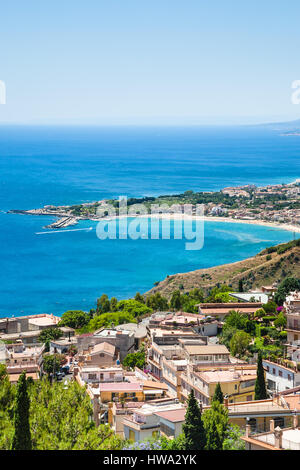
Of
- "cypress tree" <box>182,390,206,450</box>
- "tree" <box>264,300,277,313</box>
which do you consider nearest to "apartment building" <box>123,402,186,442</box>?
"cypress tree" <box>182,390,206,450</box>

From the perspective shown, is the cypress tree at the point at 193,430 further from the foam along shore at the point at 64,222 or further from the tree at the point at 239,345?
the foam along shore at the point at 64,222

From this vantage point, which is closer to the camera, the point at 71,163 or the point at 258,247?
the point at 258,247

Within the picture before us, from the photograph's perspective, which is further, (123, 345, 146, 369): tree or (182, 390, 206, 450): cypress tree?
(123, 345, 146, 369): tree

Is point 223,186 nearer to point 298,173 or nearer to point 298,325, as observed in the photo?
point 298,173

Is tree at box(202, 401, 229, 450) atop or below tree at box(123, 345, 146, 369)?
atop

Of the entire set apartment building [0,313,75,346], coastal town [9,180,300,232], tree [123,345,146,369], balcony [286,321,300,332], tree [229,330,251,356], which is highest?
coastal town [9,180,300,232]

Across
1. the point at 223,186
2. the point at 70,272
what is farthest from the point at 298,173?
the point at 70,272

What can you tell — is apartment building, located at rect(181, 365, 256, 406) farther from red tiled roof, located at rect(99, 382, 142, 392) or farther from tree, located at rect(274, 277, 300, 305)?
tree, located at rect(274, 277, 300, 305)
